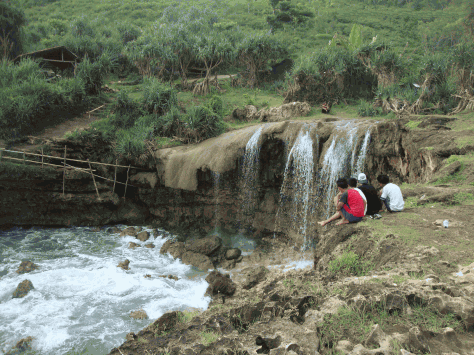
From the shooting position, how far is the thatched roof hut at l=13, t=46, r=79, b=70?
22183mm

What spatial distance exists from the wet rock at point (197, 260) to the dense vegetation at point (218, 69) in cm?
552

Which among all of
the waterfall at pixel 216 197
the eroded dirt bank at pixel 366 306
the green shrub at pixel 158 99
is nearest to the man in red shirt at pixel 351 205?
the eroded dirt bank at pixel 366 306

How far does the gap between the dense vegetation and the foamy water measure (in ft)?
15.7

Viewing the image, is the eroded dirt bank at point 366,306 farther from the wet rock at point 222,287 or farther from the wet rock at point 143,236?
the wet rock at point 143,236

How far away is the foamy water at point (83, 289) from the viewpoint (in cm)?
715

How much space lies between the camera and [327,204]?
428 inches

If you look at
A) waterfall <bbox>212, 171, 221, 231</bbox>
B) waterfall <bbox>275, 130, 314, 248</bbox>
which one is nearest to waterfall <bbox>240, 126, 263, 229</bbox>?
waterfall <bbox>212, 171, 221, 231</bbox>

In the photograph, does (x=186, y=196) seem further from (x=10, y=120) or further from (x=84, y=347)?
(x=10, y=120)

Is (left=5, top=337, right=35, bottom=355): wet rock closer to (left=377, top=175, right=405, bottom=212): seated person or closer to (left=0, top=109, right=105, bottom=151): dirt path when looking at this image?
(left=377, top=175, right=405, bottom=212): seated person

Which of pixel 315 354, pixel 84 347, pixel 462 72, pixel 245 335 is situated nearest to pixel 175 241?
pixel 84 347

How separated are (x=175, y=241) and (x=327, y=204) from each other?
675 centimetres

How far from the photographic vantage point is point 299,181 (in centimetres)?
1155

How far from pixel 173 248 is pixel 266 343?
29.7ft

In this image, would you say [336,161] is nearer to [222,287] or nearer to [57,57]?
[222,287]
